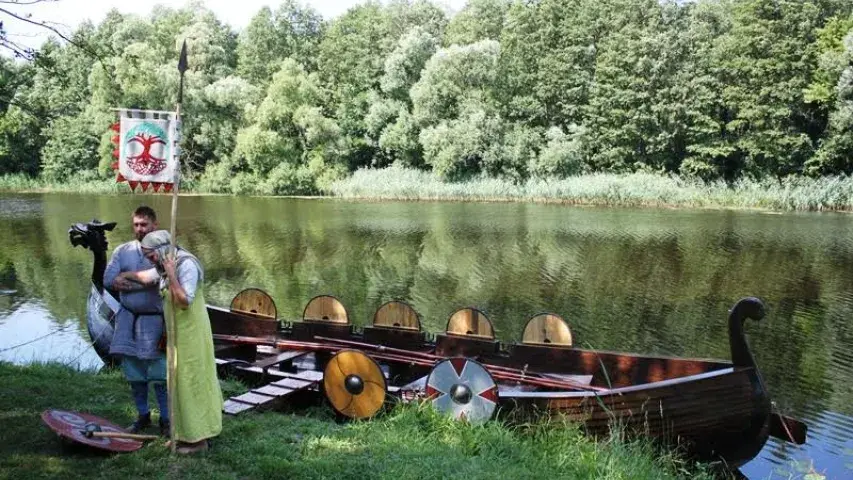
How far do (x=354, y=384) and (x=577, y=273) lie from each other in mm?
11054

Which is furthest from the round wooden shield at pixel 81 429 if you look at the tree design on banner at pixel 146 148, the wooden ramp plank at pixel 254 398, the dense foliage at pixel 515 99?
the dense foliage at pixel 515 99

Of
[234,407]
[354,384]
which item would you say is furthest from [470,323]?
[234,407]

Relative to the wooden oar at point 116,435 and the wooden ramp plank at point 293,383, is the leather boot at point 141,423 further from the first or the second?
the wooden ramp plank at point 293,383

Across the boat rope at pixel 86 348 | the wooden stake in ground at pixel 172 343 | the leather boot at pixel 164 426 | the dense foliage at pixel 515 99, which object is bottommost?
the boat rope at pixel 86 348

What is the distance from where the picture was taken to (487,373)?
227 inches

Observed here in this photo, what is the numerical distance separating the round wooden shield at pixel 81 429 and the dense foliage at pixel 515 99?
32072mm

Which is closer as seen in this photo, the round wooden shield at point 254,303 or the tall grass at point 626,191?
the round wooden shield at point 254,303

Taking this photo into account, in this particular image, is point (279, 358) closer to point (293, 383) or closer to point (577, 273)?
point (293, 383)

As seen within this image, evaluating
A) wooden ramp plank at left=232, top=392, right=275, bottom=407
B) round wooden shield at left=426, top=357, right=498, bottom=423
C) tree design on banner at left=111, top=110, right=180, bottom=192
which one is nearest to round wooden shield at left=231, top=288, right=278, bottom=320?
wooden ramp plank at left=232, top=392, right=275, bottom=407

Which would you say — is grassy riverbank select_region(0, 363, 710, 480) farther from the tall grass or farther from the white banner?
the tall grass

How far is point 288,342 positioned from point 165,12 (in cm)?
5630

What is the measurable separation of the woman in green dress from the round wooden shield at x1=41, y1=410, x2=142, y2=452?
35 centimetres

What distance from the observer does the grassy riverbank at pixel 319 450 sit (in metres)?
4.38

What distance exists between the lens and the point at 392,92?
141ft
